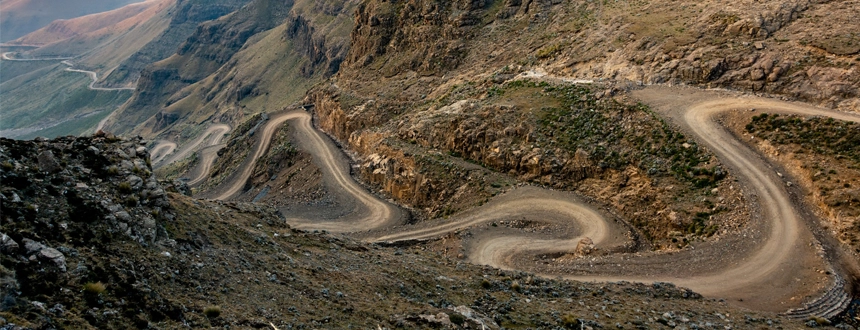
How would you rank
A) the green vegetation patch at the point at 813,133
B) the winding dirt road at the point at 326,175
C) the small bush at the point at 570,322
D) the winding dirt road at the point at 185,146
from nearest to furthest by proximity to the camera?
the small bush at the point at 570,322, the green vegetation patch at the point at 813,133, the winding dirt road at the point at 326,175, the winding dirt road at the point at 185,146

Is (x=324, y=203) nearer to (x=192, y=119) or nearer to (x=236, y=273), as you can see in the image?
(x=236, y=273)

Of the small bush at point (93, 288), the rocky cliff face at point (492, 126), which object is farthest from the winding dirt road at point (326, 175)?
the small bush at point (93, 288)

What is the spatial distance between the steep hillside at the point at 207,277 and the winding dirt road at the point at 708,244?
3.17 meters

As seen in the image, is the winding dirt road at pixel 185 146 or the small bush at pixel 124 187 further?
the winding dirt road at pixel 185 146

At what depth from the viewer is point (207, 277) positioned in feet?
44.0

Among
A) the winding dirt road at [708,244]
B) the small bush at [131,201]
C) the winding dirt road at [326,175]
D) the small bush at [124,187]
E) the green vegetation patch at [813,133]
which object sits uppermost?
the green vegetation patch at [813,133]

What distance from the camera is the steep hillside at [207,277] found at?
32.3 feet

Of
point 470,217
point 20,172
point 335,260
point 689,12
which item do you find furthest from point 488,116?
point 20,172

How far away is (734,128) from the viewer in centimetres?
3197

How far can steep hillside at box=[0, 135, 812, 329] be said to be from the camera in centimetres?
985

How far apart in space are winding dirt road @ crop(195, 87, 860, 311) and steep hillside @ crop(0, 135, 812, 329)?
10.4ft

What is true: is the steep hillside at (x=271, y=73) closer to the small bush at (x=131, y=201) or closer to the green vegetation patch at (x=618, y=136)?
the green vegetation patch at (x=618, y=136)

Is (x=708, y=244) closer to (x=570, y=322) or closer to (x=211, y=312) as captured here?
(x=570, y=322)

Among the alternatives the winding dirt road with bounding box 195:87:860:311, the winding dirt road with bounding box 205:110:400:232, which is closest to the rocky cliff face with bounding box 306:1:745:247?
the winding dirt road with bounding box 195:87:860:311
